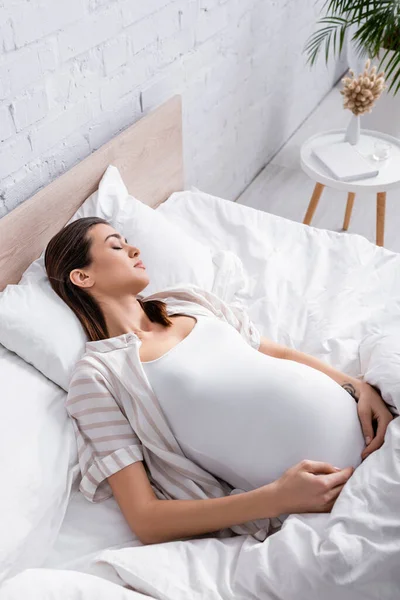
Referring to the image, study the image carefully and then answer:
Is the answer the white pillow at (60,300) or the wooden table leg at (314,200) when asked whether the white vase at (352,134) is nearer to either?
the wooden table leg at (314,200)

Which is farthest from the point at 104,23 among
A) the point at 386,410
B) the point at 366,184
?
the point at 386,410

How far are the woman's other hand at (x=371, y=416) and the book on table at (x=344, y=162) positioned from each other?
1.10 metres

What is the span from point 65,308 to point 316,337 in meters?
0.61

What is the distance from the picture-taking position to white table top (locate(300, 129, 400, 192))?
208 centimetres

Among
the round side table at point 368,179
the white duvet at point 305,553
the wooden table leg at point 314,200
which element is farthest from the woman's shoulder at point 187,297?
the wooden table leg at point 314,200

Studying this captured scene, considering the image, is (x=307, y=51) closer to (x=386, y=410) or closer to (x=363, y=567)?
(x=386, y=410)

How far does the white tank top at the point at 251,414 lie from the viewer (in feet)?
3.59

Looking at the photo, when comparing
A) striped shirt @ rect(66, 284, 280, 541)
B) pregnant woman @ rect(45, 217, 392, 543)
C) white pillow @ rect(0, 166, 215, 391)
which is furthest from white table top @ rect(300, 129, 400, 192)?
striped shirt @ rect(66, 284, 280, 541)

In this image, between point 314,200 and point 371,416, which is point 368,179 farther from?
point 371,416

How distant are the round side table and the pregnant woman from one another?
1026 millimetres

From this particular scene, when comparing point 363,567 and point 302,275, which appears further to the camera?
point 302,275

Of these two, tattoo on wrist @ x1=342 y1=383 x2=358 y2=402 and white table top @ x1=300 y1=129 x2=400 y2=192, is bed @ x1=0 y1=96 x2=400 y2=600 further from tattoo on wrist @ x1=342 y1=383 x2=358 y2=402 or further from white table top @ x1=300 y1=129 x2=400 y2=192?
white table top @ x1=300 y1=129 x2=400 y2=192

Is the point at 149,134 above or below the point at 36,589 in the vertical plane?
above

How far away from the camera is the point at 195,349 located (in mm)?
1225
